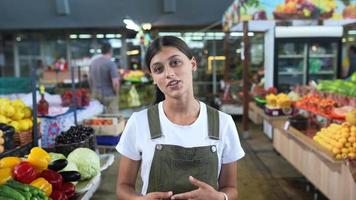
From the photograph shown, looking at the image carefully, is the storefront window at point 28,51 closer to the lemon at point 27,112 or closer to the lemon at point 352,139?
the lemon at point 27,112

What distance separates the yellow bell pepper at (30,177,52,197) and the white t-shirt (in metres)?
0.86

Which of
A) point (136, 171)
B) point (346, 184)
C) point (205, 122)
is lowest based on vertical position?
point (346, 184)

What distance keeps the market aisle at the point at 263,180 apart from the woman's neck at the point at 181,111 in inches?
119

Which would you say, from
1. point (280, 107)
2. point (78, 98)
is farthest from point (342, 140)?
point (78, 98)

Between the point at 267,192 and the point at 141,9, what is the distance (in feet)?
24.1

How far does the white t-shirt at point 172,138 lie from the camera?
4.99 ft

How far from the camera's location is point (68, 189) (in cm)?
244

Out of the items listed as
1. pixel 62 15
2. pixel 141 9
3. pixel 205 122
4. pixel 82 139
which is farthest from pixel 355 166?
pixel 62 15

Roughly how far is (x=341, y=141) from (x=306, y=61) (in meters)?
4.76

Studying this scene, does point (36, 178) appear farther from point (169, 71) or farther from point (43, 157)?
point (169, 71)

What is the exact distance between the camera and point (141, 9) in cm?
1053

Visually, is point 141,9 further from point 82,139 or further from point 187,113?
point 187,113

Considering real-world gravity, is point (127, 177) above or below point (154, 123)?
below

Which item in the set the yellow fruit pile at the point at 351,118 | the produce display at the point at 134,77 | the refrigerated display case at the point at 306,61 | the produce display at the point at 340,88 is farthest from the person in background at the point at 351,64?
the produce display at the point at 134,77
